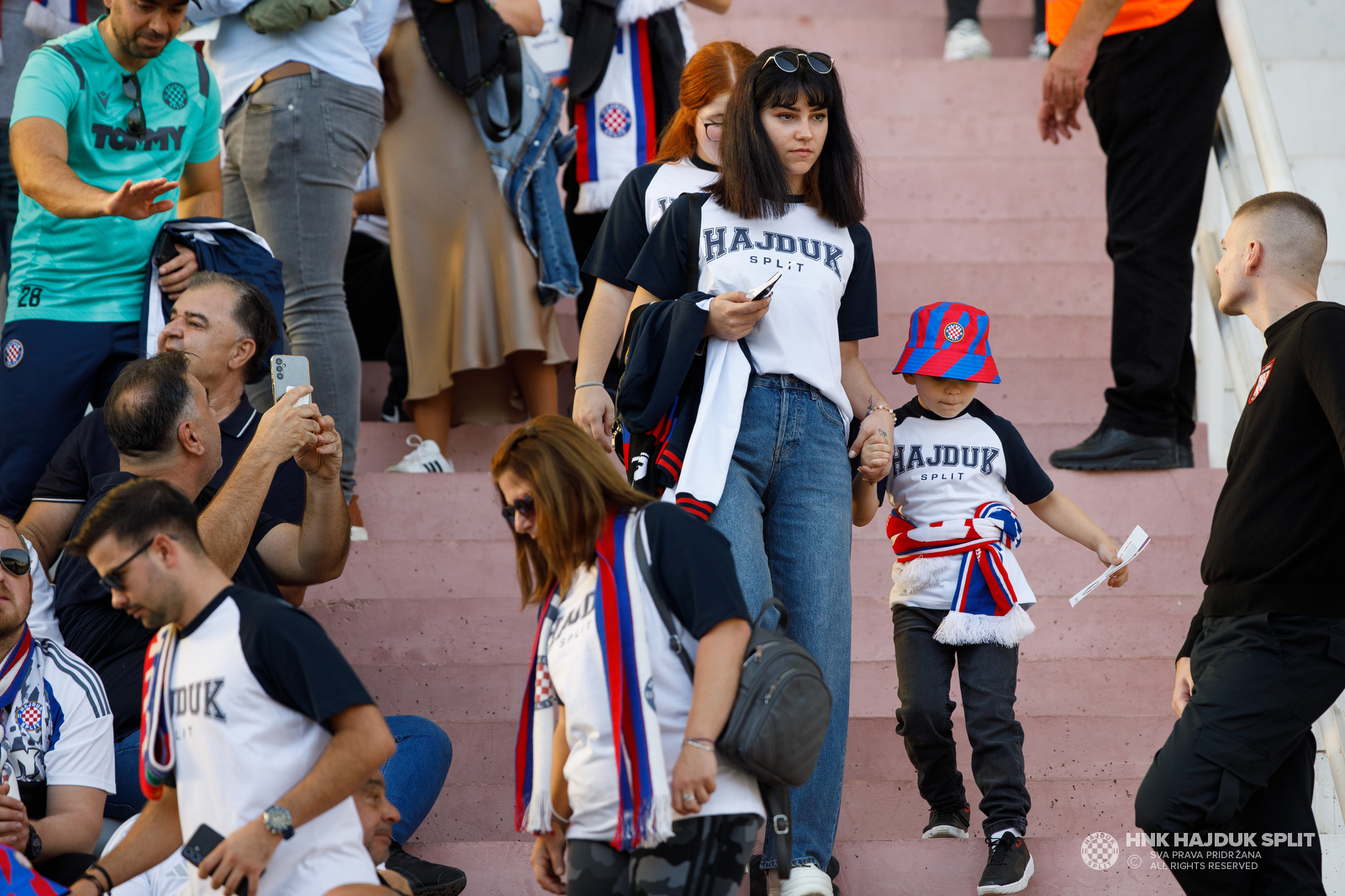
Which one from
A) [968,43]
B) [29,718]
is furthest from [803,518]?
[968,43]

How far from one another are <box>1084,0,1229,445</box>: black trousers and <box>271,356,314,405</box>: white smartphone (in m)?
2.70

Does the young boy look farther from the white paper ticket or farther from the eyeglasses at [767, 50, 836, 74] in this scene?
the eyeglasses at [767, 50, 836, 74]

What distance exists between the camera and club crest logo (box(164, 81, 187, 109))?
391cm

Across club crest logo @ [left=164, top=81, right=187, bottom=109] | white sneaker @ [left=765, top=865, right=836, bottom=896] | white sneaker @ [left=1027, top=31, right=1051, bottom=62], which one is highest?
white sneaker @ [left=1027, top=31, right=1051, bottom=62]

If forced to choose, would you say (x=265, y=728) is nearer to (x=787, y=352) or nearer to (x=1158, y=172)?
(x=787, y=352)

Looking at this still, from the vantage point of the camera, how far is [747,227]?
3029mm

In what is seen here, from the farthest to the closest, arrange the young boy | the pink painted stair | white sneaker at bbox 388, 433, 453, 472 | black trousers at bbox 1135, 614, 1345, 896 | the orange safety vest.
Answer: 1. white sneaker at bbox 388, 433, 453, 472
2. the orange safety vest
3. the pink painted stair
4. the young boy
5. black trousers at bbox 1135, 614, 1345, 896

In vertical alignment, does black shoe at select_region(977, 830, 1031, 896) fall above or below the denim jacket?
below

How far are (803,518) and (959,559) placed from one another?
59cm

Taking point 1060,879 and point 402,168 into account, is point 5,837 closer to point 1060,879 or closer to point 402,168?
point 1060,879

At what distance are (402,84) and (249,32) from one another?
724 mm

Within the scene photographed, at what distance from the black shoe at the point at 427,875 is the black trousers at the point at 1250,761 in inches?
55.4

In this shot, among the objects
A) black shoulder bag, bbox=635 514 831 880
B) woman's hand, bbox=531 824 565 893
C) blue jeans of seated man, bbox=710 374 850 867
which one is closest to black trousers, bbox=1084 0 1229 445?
blue jeans of seated man, bbox=710 374 850 867

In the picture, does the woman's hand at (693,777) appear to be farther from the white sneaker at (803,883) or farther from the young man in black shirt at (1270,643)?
the young man in black shirt at (1270,643)
